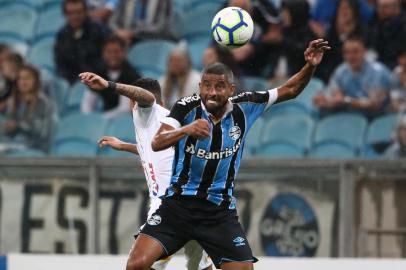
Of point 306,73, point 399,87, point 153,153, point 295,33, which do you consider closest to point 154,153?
point 153,153

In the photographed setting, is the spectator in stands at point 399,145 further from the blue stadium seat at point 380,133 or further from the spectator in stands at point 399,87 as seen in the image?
the spectator in stands at point 399,87

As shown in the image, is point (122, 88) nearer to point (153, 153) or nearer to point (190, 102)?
point (190, 102)

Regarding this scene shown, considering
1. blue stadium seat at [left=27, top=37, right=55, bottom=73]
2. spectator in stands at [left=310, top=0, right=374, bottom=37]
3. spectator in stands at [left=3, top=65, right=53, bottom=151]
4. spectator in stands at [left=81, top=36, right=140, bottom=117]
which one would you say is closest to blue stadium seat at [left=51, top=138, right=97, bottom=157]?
spectator in stands at [left=3, top=65, right=53, bottom=151]

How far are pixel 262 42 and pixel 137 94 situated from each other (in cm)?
550

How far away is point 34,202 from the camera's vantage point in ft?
36.2

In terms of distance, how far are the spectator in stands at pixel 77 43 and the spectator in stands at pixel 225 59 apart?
147cm

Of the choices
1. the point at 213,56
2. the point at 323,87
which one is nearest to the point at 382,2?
the point at 323,87

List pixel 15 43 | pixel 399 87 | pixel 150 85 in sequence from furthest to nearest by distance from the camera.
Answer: pixel 15 43 → pixel 399 87 → pixel 150 85

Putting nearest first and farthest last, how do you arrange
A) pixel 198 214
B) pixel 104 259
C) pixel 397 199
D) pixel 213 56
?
1. pixel 198 214
2. pixel 104 259
3. pixel 397 199
4. pixel 213 56

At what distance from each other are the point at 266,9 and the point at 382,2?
57.7 inches

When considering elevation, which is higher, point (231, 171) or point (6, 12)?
point (6, 12)

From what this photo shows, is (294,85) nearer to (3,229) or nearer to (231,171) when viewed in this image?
(231,171)

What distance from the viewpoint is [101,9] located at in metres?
12.6

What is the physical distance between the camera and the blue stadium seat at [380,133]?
11.1m
